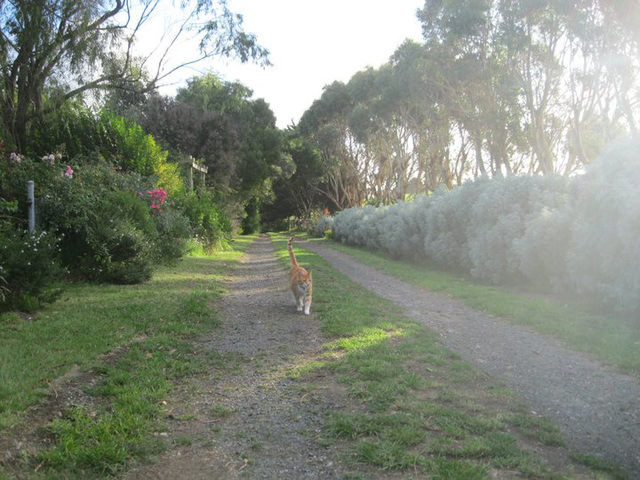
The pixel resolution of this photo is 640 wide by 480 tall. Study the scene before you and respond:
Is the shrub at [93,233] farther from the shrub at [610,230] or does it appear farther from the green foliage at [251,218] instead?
the green foliage at [251,218]

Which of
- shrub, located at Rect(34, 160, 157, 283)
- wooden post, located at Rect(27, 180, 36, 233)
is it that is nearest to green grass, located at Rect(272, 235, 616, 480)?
shrub, located at Rect(34, 160, 157, 283)

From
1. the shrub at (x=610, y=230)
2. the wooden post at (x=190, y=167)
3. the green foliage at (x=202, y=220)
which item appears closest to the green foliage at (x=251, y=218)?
the wooden post at (x=190, y=167)

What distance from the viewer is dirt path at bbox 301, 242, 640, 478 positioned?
11.6 ft

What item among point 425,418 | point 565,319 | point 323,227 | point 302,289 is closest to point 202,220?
point 302,289

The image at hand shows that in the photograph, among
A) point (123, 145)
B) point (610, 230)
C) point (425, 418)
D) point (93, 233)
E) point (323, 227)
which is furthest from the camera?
point (323, 227)

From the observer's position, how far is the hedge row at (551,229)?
7719 mm

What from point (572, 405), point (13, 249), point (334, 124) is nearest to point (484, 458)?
point (572, 405)

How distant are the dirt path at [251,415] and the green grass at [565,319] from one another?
3294mm

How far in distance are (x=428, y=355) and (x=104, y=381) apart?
3347 mm

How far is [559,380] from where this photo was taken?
484 cm

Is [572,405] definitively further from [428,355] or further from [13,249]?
[13,249]

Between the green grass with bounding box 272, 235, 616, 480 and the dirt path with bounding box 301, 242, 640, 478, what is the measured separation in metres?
0.22

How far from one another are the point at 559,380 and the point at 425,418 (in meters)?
1.88

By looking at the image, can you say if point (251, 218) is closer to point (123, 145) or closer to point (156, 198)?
point (123, 145)
